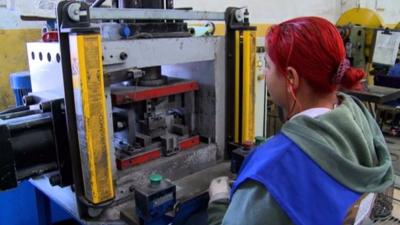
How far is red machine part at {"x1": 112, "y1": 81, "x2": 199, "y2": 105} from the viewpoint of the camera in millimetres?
1131

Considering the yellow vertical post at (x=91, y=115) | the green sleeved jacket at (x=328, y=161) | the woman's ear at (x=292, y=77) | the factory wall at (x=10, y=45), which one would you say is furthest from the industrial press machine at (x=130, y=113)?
the factory wall at (x=10, y=45)

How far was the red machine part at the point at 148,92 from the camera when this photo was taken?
44.5 inches

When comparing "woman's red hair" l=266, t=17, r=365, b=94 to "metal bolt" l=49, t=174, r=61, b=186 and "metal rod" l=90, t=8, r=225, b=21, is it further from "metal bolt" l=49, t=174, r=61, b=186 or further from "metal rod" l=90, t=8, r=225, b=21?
"metal bolt" l=49, t=174, r=61, b=186

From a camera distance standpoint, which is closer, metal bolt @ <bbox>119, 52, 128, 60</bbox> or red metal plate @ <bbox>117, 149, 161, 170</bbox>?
metal bolt @ <bbox>119, 52, 128, 60</bbox>

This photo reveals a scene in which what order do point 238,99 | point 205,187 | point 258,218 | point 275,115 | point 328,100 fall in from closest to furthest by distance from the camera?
1. point 258,218
2. point 328,100
3. point 205,187
4. point 238,99
5. point 275,115

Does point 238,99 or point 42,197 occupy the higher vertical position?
point 238,99

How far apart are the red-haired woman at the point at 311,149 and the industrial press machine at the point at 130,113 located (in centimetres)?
37

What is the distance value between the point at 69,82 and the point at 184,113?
0.59m

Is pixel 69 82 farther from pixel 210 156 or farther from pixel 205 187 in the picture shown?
pixel 210 156

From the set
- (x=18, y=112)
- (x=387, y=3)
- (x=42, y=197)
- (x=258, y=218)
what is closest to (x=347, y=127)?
(x=258, y=218)

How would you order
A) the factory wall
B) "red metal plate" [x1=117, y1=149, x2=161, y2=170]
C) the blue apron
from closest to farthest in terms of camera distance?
the blue apron < "red metal plate" [x1=117, y1=149, x2=161, y2=170] < the factory wall

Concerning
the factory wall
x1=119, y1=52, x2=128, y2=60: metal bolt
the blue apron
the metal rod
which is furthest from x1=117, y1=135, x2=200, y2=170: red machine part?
the factory wall

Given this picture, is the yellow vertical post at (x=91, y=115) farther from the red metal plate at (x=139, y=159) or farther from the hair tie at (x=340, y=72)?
the hair tie at (x=340, y=72)

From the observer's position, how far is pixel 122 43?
1042 mm
